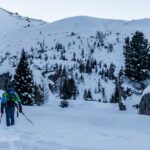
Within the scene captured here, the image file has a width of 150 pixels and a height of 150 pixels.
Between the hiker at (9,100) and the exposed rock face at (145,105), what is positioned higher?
the hiker at (9,100)

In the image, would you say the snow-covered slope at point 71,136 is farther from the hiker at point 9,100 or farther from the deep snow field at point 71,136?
the hiker at point 9,100

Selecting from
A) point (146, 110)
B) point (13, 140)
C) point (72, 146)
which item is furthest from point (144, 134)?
point (146, 110)

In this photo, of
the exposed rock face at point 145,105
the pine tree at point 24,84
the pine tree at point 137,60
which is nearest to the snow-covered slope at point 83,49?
the pine tree at point 137,60

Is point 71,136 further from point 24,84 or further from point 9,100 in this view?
point 24,84

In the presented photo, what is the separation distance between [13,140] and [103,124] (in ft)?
23.9

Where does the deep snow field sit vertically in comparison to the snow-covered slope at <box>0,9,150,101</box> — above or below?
below

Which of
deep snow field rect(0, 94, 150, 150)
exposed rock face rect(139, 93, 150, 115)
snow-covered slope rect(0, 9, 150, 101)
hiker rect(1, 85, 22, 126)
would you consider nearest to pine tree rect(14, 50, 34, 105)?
exposed rock face rect(139, 93, 150, 115)

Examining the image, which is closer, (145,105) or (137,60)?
(145,105)

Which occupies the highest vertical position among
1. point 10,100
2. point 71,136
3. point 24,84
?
point 24,84

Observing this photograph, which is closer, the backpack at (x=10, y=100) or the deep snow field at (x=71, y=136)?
the deep snow field at (x=71, y=136)

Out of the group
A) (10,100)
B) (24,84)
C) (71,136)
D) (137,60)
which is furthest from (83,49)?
(71,136)

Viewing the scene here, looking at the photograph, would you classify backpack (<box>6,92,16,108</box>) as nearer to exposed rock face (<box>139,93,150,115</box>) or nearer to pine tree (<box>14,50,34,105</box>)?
exposed rock face (<box>139,93,150,115</box>)

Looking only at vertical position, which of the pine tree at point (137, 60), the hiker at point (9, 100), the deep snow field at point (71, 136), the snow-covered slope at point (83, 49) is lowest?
the deep snow field at point (71, 136)

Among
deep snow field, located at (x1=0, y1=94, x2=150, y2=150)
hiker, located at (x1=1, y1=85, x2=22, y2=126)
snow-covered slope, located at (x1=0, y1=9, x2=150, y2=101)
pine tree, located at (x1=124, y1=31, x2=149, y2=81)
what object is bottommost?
deep snow field, located at (x1=0, y1=94, x2=150, y2=150)
